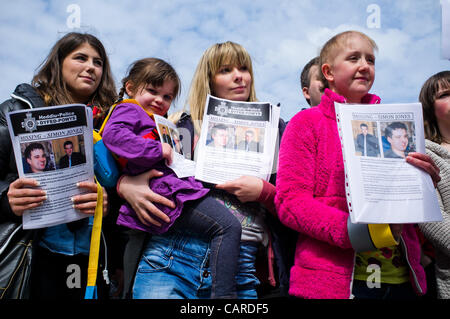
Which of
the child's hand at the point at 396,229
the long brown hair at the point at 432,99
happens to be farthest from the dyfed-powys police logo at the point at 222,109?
the long brown hair at the point at 432,99

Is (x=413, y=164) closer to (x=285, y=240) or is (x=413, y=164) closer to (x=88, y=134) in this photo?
(x=285, y=240)

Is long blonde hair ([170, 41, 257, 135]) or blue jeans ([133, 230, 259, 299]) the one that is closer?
blue jeans ([133, 230, 259, 299])

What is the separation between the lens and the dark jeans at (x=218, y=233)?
1.74 metres

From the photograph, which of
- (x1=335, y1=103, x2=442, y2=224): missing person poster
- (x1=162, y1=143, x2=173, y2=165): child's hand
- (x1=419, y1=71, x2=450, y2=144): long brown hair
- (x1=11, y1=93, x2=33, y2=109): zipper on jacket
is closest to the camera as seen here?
(x1=335, y1=103, x2=442, y2=224): missing person poster

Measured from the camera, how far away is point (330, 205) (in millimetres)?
1694

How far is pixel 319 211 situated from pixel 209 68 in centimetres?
127

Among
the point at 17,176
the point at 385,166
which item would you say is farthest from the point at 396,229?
the point at 17,176

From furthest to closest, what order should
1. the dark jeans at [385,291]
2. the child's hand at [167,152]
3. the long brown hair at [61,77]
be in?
the long brown hair at [61,77] < the child's hand at [167,152] < the dark jeans at [385,291]

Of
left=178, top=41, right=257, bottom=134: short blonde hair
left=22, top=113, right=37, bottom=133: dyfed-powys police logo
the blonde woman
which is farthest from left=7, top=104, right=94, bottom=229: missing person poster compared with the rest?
left=178, top=41, right=257, bottom=134: short blonde hair

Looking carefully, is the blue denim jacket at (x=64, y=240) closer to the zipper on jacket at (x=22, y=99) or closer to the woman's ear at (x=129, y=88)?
the zipper on jacket at (x=22, y=99)

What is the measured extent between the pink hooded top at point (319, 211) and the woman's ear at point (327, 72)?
0.63 ft

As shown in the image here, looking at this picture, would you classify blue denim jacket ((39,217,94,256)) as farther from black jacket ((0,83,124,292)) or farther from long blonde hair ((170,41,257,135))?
long blonde hair ((170,41,257,135))

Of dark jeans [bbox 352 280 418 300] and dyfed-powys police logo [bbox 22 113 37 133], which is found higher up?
dyfed-powys police logo [bbox 22 113 37 133]

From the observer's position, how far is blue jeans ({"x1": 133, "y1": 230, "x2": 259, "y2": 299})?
1791mm
